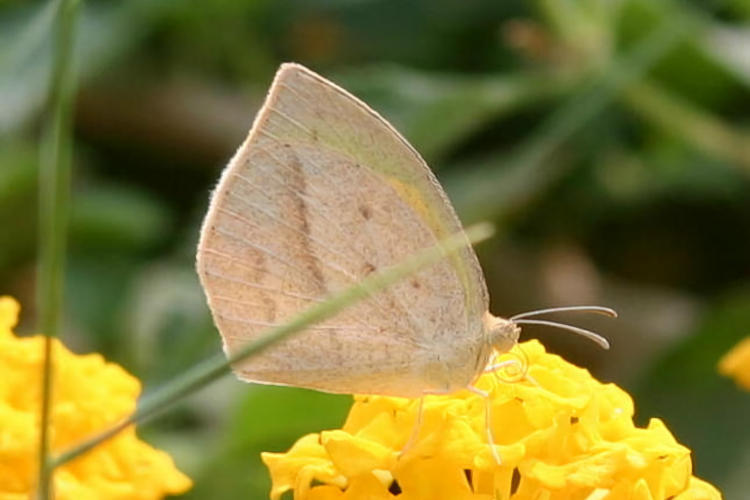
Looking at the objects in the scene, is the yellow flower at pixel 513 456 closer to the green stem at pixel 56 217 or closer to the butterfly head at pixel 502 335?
the butterfly head at pixel 502 335

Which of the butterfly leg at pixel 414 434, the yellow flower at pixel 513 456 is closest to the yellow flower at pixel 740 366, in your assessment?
the yellow flower at pixel 513 456

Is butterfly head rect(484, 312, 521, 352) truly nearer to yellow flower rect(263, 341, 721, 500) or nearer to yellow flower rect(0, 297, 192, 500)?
yellow flower rect(263, 341, 721, 500)

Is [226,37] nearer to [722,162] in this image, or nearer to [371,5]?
[371,5]

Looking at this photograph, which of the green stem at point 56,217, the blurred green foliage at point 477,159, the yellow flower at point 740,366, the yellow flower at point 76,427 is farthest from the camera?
the blurred green foliage at point 477,159

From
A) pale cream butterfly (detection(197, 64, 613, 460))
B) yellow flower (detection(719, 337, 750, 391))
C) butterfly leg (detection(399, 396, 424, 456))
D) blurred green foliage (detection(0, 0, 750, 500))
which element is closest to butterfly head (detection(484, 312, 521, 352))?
pale cream butterfly (detection(197, 64, 613, 460))

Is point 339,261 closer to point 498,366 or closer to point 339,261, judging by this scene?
point 339,261
